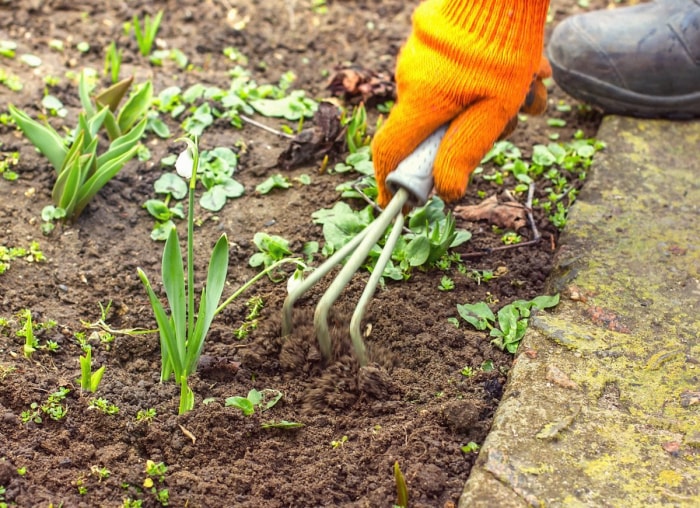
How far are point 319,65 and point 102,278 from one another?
1361 mm

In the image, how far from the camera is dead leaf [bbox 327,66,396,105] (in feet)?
10.2

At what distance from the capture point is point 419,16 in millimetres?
2168

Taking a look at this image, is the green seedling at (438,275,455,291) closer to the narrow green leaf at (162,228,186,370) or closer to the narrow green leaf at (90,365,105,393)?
the narrow green leaf at (162,228,186,370)

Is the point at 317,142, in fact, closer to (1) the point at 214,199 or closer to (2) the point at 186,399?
(1) the point at 214,199

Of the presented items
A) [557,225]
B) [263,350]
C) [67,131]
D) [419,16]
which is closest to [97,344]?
[263,350]

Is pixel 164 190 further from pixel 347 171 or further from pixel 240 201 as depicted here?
pixel 347 171

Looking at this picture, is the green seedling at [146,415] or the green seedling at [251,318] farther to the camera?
the green seedling at [251,318]

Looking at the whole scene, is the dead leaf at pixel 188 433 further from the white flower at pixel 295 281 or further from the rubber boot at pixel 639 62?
the rubber boot at pixel 639 62

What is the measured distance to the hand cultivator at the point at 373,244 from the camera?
2004mm

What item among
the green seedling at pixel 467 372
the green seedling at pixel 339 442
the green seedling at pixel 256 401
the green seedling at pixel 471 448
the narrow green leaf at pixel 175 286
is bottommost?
the green seedling at pixel 256 401

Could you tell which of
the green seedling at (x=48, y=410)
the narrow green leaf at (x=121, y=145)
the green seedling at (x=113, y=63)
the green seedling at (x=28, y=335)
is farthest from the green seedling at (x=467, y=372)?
the green seedling at (x=113, y=63)

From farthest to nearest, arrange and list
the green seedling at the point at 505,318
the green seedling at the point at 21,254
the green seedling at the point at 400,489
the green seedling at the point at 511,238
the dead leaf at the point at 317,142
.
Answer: the dead leaf at the point at 317,142 < the green seedling at the point at 511,238 < the green seedling at the point at 21,254 < the green seedling at the point at 505,318 < the green seedling at the point at 400,489

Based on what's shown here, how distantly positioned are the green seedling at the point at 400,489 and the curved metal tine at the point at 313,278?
48cm

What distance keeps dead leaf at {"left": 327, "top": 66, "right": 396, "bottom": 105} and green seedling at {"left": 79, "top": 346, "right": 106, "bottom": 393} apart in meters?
1.47
